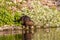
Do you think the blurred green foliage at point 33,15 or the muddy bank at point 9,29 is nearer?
the muddy bank at point 9,29

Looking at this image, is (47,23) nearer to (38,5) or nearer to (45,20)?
(45,20)

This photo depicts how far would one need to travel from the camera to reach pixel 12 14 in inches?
755

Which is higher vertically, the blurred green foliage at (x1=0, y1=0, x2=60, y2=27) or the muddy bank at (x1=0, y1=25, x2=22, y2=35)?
the blurred green foliage at (x1=0, y1=0, x2=60, y2=27)

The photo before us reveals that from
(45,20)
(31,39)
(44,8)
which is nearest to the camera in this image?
(31,39)

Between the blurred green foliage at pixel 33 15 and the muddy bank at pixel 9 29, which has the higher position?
the blurred green foliage at pixel 33 15

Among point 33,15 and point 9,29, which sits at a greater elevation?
point 33,15

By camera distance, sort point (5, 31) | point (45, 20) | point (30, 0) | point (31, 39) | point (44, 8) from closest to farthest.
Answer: point (31, 39) → point (5, 31) → point (45, 20) → point (44, 8) → point (30, 0)

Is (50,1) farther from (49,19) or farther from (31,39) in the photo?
(31,39)

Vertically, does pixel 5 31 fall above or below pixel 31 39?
below

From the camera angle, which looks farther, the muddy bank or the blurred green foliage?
the blurred green foliage

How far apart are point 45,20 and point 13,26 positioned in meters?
2.33

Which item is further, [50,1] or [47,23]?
[50,1]

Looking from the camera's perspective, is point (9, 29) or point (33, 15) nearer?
point (9, 29)

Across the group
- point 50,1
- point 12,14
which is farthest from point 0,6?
point 50,1
